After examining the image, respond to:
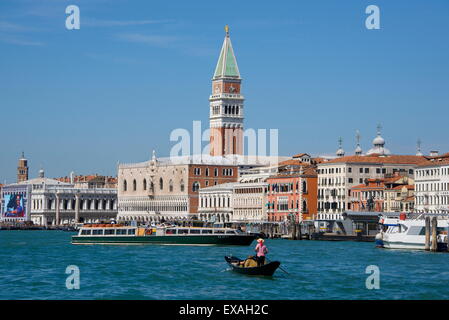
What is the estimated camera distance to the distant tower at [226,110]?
438 feet

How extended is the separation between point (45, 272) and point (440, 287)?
46.7 ft

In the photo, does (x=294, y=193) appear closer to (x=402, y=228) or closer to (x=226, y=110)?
(x=226, y=110)

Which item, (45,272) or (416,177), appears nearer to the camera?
(45,272)

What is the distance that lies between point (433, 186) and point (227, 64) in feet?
169

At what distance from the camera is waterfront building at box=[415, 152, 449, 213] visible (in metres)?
83.2

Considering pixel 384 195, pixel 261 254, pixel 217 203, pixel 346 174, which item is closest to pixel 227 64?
pixel 217 203

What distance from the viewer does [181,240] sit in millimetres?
64375

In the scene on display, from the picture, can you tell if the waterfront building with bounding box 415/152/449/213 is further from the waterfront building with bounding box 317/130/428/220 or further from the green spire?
the green spire

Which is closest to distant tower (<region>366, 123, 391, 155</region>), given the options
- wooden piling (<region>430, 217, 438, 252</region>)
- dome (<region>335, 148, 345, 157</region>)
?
dome (<region>335, 148, 345, 157</region>)

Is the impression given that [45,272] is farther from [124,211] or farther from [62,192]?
[62,192]

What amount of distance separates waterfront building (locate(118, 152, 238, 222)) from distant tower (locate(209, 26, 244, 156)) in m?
4.76

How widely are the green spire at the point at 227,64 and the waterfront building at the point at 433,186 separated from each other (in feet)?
155
